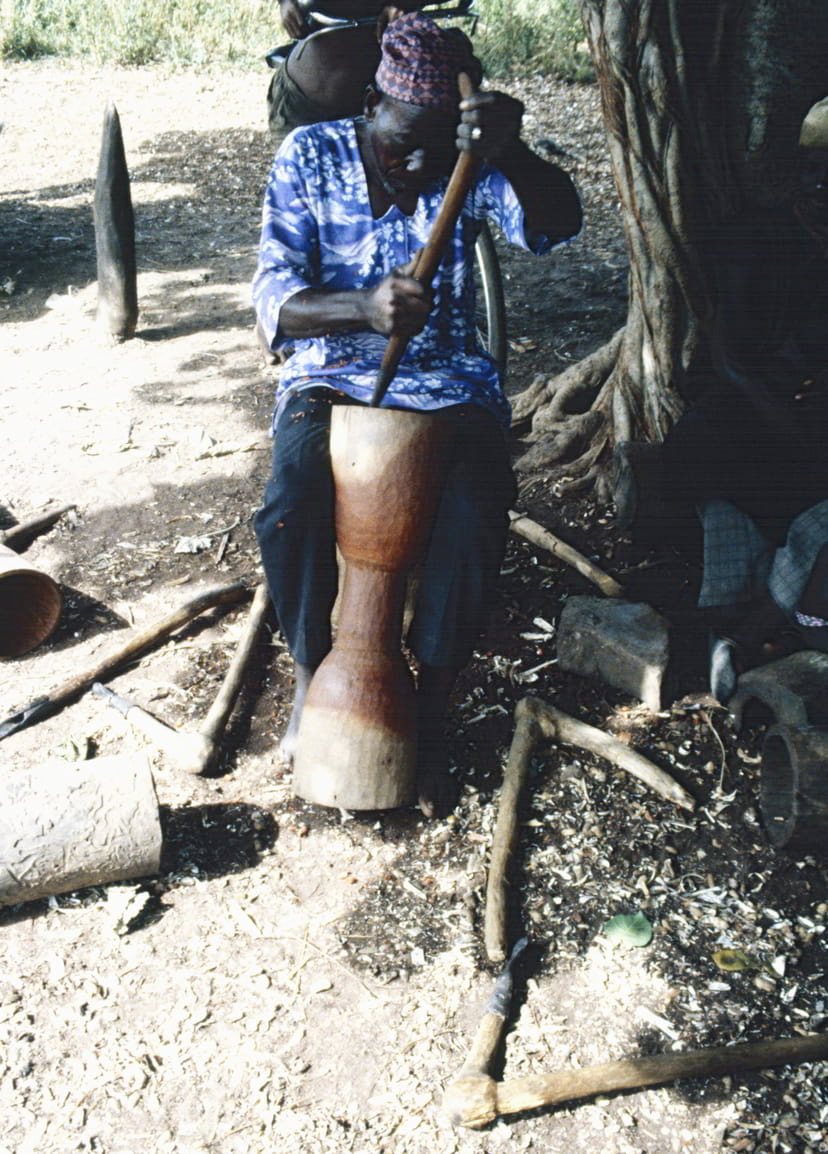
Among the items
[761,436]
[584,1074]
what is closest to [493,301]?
[761,436]

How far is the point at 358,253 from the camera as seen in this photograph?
9.19ft

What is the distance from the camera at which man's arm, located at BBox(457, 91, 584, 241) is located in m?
2.30

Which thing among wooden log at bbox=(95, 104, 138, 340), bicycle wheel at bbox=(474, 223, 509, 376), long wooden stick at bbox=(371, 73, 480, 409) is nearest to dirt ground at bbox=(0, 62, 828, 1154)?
bicycle wheel at bbox=(474, 223, 509, 376)

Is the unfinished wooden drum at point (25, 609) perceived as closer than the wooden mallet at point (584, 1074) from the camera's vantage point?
No

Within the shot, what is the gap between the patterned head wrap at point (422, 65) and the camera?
2.42m

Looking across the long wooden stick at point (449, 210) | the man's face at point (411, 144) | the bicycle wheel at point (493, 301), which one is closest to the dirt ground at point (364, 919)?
the bicycle wheel at point (493, 301)

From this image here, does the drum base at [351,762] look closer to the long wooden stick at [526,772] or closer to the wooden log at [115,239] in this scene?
the long wooden stick at [526,772]

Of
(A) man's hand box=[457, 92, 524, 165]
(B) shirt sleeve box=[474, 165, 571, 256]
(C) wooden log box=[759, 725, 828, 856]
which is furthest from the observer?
(B) shirt sleeve box=[474, 165, 571, 256]

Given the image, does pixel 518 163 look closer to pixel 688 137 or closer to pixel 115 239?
pixel 688 137

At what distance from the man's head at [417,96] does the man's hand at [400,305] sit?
317 mm

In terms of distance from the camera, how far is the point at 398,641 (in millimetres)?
2746

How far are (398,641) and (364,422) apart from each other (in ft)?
1.82

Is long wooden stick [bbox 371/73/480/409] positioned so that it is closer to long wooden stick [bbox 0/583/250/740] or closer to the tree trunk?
the tree trunk

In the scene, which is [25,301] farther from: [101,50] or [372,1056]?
[101,50]
